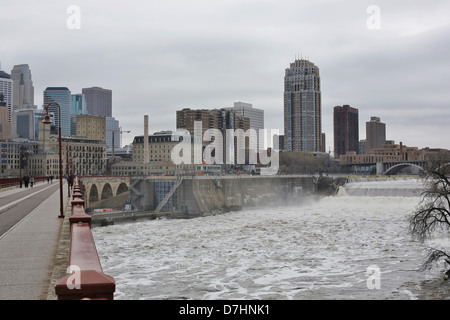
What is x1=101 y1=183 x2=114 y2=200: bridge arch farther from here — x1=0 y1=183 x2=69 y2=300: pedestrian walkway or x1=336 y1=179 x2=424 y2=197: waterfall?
x1=0 y1=183 x2=69 y2=300: pedestrian walkway

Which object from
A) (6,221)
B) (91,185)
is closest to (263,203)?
(91,185)

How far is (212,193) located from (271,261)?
58.7 metres

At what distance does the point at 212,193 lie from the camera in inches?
3725

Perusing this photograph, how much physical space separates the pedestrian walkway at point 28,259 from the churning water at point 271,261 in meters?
8.14

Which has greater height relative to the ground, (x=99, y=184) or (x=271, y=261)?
(x=99, y=184)

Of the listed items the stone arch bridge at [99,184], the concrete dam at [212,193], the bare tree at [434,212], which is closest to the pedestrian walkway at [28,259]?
the bare tree at [434,212]

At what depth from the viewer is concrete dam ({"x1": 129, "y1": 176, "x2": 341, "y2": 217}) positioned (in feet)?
301

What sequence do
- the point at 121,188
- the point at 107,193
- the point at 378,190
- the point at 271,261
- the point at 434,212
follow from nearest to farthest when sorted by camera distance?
the point at 434,212
the point at 271,261
the point at 378,190
the point at 107,193
the point at 121,188

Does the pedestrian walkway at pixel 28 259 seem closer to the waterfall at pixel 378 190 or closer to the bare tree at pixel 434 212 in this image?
the bare tree at pixel 434 212

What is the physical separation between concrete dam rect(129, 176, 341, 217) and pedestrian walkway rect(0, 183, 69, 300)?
224 feet

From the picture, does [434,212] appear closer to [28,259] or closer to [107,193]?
[28,259]

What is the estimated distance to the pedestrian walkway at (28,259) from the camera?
8.77 meters

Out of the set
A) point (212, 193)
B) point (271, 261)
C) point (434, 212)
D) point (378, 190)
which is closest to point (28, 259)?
point (271, 261)
